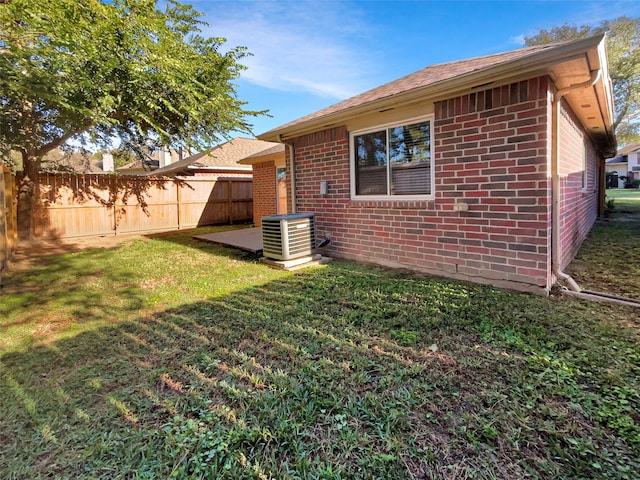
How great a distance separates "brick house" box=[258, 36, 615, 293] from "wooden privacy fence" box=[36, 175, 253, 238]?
7559mm

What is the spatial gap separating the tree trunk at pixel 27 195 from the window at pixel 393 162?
892 cm

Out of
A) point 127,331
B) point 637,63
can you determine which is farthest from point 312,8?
point 637,63

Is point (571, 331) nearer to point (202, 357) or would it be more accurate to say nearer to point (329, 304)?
point (329, 304)

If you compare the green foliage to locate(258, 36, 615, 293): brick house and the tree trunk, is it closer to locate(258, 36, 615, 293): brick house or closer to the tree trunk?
the tree trunk

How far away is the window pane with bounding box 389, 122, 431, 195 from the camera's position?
505cm

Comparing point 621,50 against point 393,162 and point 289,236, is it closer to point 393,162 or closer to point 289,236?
point 393,162

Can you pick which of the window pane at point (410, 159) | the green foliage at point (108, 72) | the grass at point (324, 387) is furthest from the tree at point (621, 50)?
the grass at point (324, 387)

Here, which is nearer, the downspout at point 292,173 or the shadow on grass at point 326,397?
the shadow on grass at point 326,397

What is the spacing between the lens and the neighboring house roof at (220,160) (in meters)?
12.5

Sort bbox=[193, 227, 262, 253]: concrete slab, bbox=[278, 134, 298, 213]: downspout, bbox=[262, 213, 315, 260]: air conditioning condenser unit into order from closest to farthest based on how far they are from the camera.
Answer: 1. bbox=[262, 213, 315, 260]: air conditioning condenser unit
2. bbox=[278, 134, 298, 213]: downspout
3. bbox=[193, 227, 262, 253]: concrete slab

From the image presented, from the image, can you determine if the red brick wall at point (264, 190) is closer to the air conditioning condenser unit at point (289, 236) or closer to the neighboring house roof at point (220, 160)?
the neighboring house roof at point (220, 160)

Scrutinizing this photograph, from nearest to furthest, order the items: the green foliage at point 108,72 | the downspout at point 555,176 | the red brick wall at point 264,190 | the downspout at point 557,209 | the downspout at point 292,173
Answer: the downspout at point 557,209 → the downspout at point 555,176 → the green foliage at point 108,72 → the downspout at point 292,173 → the red brick wall at point 264,190

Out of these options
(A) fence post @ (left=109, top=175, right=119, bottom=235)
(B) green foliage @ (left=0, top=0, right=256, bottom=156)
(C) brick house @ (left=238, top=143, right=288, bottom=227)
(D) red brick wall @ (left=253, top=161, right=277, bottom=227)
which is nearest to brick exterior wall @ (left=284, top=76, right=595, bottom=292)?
(B) green foliage @ (left=0, top=0, right=256, bottom=156)

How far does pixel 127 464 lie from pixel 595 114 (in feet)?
27.8
